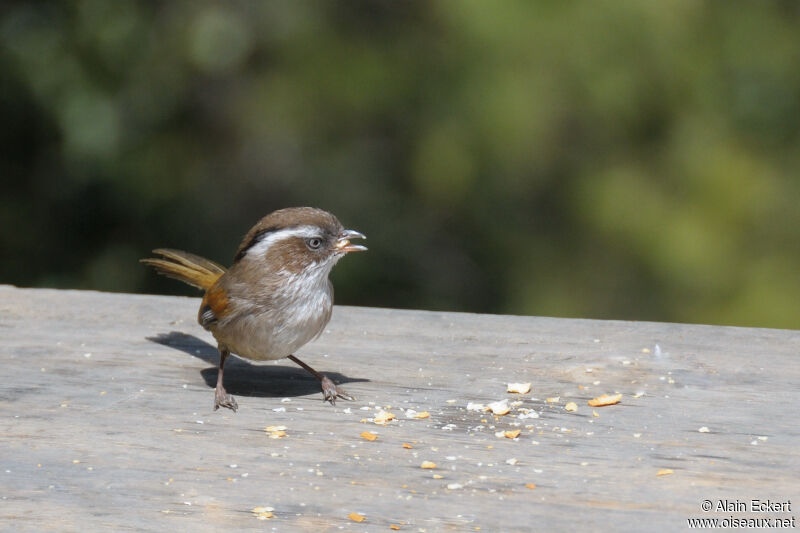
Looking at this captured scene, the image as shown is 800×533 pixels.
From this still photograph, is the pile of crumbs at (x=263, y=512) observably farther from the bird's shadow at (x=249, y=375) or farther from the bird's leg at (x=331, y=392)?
the bird's shadow at (x=249, y=375)

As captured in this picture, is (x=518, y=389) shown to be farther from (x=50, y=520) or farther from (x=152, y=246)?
(x=152, y=246)

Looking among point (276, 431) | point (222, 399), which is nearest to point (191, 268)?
point (222, 399)

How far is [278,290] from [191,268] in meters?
0.71

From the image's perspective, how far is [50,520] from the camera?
89.5 inches

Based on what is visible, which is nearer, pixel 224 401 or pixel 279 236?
pixel 224 401

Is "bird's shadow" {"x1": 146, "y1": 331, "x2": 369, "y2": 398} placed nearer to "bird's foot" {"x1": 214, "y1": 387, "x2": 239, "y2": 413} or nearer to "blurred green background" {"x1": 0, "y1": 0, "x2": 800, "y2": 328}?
"bird's foot" {"x1": 214, "y1": 387, "x2": 239, "y2": 413}

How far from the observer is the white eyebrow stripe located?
Result: 3.55 metres

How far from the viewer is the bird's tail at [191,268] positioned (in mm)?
4016

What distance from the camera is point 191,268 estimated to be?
4.07m

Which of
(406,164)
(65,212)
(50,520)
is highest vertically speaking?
(406,164)

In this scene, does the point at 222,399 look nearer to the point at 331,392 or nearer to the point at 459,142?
the point at 331,392

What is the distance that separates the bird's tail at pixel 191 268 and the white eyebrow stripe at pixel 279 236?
49 centimetres

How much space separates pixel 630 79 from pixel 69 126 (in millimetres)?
3450

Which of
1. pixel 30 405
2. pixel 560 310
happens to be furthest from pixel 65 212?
pixel 30 405
